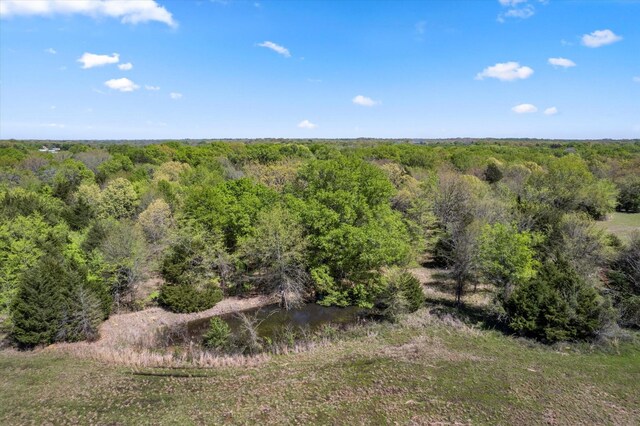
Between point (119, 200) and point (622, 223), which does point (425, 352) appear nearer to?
point (119, 200)

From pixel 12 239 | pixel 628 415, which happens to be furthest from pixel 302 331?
pixel 12 239

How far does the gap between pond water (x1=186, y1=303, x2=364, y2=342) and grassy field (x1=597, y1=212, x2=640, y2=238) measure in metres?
35.0

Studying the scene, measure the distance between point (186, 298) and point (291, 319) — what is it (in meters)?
8.06

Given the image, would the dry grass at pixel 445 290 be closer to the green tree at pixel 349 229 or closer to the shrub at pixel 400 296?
the shrub at pixel 400 296

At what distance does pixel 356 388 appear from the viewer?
1630cm

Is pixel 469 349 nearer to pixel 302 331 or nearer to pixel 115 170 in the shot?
pixel 302 331

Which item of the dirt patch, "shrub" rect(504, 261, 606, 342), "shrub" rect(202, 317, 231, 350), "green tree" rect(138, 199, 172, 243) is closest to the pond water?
"shrub" rect(202, 317, 231, 350)

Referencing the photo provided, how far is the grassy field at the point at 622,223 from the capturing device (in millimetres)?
43584

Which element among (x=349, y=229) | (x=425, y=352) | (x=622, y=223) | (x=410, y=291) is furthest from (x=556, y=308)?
(x=622, y=223)

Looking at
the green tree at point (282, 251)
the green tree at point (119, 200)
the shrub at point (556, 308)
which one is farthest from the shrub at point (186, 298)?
the shrub at point (556, 308)

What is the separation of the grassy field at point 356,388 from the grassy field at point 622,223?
3032 cm

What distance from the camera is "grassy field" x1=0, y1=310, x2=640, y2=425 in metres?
14.4

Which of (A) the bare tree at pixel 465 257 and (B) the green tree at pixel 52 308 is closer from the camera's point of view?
(B) the green tree at pixel 52 308

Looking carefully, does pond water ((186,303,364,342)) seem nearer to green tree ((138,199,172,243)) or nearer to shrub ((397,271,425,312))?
shrub ((397,271,425,312))
